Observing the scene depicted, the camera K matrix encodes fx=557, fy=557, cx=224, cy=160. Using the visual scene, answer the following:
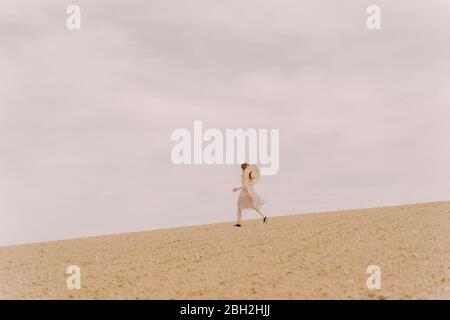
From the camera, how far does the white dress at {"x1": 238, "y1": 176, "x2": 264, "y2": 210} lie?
21.2 m

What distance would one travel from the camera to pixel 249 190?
21.2 metres

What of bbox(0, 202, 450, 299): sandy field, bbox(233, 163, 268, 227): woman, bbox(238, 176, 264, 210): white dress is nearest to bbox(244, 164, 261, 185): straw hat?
bbox(233, 163, 268, 227): woman

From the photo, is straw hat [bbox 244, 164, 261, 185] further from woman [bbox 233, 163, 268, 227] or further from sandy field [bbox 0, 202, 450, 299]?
sandy field [bbox 0, 202, 450, 299]

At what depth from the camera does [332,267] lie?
45.7ft

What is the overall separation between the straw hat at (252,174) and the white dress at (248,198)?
6.4 inches

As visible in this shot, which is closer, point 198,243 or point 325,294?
point 325,294

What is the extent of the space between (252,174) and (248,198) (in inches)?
37.0

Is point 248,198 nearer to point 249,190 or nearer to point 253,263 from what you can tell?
point 249,190

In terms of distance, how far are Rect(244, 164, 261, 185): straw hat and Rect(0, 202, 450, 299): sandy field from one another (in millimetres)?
1954

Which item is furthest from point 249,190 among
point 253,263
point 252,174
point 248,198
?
point 253,263
